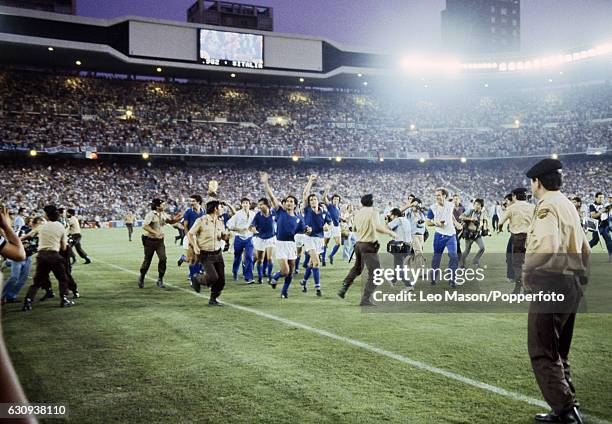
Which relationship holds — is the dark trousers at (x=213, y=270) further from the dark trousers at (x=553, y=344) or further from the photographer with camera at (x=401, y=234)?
the dark trousers at (x=553, y=344)

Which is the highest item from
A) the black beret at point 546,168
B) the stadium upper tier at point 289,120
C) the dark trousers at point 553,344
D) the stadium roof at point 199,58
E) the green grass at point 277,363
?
the stadium roof at point 199,58

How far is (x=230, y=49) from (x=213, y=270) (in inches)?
1778

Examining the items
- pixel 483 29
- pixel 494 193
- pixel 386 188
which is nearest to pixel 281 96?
pixel 386 188

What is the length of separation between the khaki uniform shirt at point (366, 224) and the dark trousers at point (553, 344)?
18.9 feet

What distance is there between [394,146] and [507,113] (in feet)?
50.3

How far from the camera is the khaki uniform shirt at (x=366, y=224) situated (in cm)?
1039

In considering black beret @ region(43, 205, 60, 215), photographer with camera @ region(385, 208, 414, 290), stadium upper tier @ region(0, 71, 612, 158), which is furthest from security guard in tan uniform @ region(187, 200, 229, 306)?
stadium upper tier @ region(0, 71, 612, 158)

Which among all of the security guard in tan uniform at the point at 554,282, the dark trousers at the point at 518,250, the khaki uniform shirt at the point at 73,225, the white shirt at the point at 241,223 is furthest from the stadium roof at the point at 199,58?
the security guard in tan uniform at the point at 554,282

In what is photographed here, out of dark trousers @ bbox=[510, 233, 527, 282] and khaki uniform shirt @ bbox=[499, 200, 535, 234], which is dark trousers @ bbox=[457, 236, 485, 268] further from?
khaki uniform shirt @ bbox=[499, 200, 535, 234]

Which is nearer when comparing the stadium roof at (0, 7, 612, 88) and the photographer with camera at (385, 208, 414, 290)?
the photographer with camera at (385, 208, 414, 290)

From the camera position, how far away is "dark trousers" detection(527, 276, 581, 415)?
14.8ft

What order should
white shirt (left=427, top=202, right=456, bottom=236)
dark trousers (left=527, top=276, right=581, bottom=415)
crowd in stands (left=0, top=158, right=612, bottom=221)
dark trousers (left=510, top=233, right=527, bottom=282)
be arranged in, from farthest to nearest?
crowd in stands (left=0, top=158, right=612, bottom=221) → white shirt (left=427, top=202, right=456, bottom=236) → dark trousers (left=510, top=233, right=527, bottom=282) → dark trousers (left=527, top=276, right=581, bottom=415)

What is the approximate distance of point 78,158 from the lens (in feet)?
156

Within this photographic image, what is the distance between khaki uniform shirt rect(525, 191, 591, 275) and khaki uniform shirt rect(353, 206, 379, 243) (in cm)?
564
